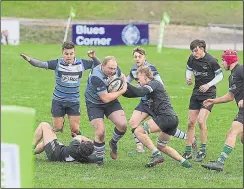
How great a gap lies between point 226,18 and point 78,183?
54080mm

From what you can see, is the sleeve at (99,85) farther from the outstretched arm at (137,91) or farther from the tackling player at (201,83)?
the tackling player at (201,83)

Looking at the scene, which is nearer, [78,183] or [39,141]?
[78,183]

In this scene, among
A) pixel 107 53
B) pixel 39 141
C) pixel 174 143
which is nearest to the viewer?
pixel 39 141

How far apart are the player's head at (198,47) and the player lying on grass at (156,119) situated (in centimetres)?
125

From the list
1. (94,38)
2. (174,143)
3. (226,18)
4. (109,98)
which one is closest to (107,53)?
(94,38)

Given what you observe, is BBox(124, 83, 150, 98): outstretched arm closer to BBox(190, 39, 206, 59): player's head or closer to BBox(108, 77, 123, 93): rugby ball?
BBox(108, 77, 123, 93): rugby ball

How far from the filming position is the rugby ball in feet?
38.0

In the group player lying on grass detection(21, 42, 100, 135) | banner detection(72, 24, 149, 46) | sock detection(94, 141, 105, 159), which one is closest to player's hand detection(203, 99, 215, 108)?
sock detection(94, 141, 105, 159)

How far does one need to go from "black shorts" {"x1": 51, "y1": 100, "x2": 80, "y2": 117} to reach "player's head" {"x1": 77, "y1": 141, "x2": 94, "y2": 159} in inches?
69.7

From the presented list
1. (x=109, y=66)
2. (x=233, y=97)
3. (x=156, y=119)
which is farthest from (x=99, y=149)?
(x=233, y=97)

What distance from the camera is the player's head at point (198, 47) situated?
41.1 ft

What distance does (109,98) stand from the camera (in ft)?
37.9

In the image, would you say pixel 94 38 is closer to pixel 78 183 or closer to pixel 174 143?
pixel 174 143

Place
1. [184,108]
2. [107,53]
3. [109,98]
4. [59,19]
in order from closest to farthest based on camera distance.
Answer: [109,98]
[184,108]
[107,53]
[59,19]
